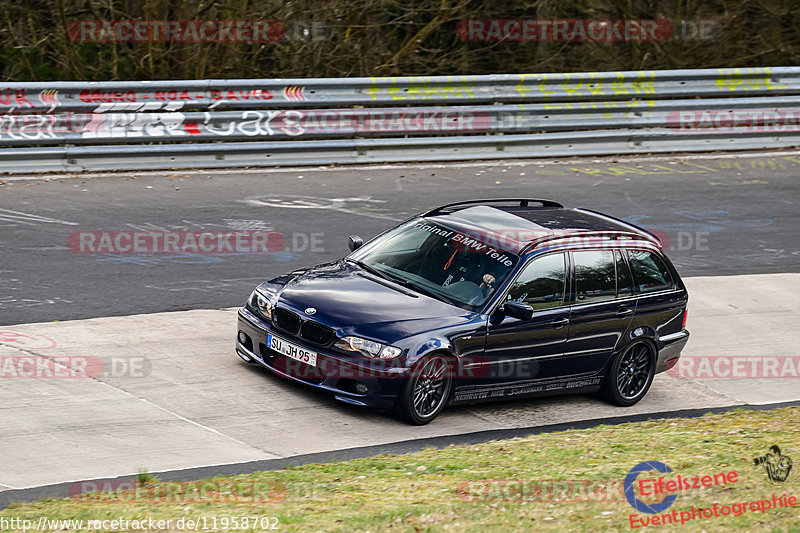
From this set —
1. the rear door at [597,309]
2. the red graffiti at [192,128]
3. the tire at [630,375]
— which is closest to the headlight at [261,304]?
the rear door at [597,309]

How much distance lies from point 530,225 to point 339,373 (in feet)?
7.74

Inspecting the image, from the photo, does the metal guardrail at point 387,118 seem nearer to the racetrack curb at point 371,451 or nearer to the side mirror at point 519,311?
the side mirror at point 519,311

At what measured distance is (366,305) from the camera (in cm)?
862

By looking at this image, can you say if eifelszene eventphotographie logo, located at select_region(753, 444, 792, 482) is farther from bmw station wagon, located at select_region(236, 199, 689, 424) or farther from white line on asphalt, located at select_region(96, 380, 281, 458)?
white line on asphalt, located at select_region(96, 380, 281, 458)

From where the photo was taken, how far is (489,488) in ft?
21.2

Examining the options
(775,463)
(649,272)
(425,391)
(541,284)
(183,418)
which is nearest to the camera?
(775,463)

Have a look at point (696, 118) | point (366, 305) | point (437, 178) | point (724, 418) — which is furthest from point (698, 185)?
point (366, 305)

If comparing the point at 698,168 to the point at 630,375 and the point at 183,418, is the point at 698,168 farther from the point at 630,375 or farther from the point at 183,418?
the point at 183,418

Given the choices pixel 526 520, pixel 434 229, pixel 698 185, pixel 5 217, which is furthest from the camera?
pixel 698 185

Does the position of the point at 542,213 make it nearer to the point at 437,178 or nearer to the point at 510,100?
the point at 437,178

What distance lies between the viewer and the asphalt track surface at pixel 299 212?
37.3 ft

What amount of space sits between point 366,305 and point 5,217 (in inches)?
264

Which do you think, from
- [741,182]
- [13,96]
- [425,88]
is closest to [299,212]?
[425,88]

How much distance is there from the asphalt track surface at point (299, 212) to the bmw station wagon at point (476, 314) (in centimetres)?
250
